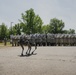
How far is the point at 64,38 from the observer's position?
51750 millimetres

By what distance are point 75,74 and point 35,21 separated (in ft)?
204

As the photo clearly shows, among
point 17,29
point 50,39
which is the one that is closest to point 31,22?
point 50,39

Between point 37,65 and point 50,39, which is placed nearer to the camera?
point 37,65

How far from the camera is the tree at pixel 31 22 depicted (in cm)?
7225

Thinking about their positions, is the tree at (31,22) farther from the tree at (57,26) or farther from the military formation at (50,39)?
the tree at (57,26)

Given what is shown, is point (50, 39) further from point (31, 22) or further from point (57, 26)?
point (57, 26)

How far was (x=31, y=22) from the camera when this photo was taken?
237 feet

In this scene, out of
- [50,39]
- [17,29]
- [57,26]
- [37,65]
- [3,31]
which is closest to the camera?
[37,65]

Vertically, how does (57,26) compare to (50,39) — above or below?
above

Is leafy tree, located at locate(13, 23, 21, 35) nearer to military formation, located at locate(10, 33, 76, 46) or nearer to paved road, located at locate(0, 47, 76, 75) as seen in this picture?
military formation, located at locate(10, 33, 76, 46)

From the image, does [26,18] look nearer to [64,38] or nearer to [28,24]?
[28,24]

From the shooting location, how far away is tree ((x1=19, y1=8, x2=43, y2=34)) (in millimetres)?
72250

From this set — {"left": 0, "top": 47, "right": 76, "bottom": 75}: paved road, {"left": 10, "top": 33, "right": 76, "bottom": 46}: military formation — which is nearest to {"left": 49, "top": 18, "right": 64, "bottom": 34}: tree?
{"left": 10, "top": 33, "right": 76, "bottom": 46}: military formation

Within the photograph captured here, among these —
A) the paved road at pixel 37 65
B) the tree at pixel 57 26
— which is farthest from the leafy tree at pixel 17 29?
the paved road at pixel 37 65
